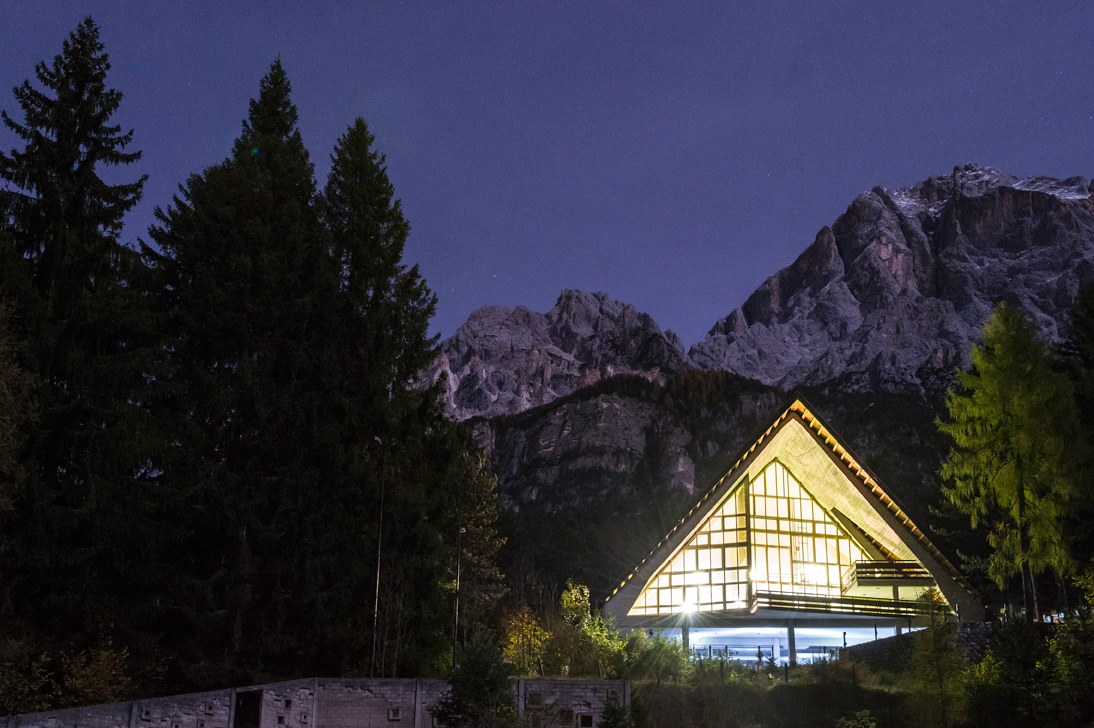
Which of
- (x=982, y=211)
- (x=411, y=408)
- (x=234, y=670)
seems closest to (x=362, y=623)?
(x=234, y=670)

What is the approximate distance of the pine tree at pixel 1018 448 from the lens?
92.4 feet

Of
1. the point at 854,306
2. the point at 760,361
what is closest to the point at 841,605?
the point at 760,361

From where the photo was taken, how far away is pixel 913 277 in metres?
163

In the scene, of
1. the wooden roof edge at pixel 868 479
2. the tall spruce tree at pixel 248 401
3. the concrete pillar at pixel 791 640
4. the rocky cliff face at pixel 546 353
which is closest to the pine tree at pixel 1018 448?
the wooden roof edge at pixel 868 479

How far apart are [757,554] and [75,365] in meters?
25.2

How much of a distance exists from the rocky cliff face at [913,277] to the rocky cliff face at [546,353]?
16329 millimetres

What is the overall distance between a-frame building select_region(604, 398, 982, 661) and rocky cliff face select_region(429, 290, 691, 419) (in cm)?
9688

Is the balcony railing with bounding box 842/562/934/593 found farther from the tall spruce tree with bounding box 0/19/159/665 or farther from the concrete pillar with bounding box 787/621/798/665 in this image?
the tall spruce tree with bounding box 0/19/159/665

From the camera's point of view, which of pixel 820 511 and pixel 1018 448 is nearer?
pixel 1018 448

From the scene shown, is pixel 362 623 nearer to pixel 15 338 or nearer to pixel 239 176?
pixel 15 338

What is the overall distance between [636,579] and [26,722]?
2454cm

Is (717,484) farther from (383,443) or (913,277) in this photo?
(913,277)

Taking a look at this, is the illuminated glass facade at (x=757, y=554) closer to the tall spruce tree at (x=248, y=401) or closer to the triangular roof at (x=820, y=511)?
the triangular roof at (x=820, y=511)

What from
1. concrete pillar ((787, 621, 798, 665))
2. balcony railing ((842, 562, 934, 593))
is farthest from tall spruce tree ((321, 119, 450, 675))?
balcony railing ((842, 562, 934, 593))
